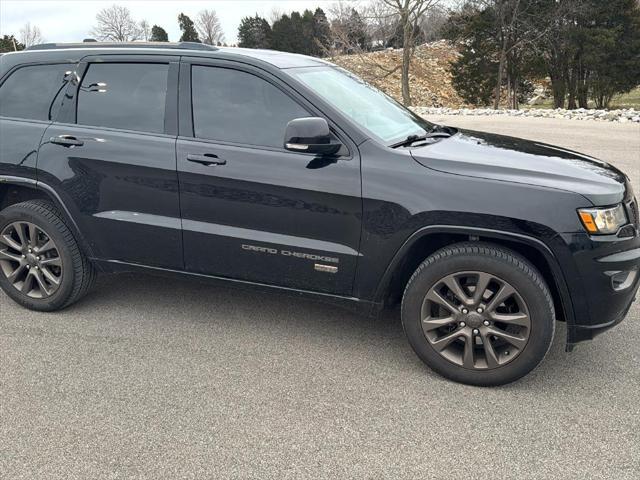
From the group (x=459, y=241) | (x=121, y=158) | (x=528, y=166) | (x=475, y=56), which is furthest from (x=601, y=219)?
(x=475, y=56)

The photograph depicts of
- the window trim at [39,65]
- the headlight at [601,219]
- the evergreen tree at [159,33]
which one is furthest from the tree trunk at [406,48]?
the evergreen tree at [159,33]

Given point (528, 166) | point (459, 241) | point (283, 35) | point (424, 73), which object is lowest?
point (459, 241)

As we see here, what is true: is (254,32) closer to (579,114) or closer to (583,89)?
(583,89)

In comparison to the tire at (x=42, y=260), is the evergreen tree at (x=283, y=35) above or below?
above

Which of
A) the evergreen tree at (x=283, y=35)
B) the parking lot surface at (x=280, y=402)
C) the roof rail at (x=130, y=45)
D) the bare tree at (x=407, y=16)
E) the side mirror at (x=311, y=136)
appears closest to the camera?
the parking lot surface at (x=280, y=402)

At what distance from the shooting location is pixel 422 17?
31234 mm

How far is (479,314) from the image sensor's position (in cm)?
311

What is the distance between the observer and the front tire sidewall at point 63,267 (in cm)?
397

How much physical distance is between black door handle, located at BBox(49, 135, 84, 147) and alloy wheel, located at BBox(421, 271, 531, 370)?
2488 mm

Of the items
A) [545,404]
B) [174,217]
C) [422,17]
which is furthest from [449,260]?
[422,17]

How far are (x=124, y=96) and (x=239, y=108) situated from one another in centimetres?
87

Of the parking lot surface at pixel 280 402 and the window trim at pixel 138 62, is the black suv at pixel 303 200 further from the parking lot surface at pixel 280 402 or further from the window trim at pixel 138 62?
the parking lot surface at pixel 280 402

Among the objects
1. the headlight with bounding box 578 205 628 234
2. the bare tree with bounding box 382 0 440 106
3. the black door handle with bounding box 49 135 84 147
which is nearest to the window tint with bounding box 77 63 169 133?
the black door handle with bounding box 49 135 84 147

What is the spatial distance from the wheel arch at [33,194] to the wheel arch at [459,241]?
6.99 ft
